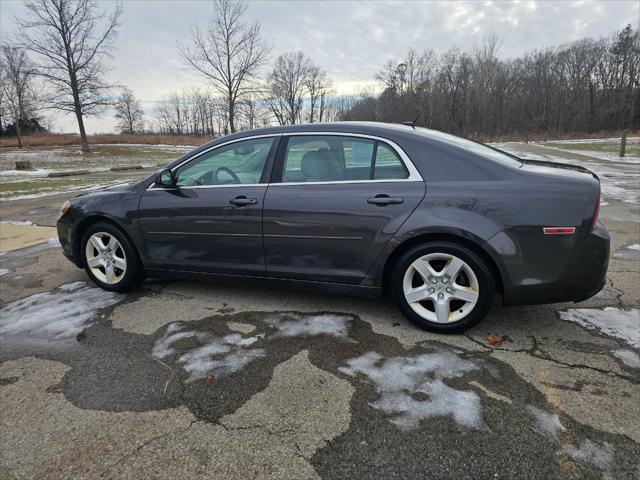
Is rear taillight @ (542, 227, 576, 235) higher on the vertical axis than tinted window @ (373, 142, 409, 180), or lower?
lower

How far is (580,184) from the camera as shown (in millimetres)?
2766

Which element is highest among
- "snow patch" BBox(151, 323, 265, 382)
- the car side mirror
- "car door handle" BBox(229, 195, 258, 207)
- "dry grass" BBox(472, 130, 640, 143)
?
"dry grass" BBox(472, 130, 640, 143)

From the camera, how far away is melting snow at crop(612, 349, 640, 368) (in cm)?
262

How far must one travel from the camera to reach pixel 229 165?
369 cm

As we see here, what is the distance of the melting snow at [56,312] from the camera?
332 cm

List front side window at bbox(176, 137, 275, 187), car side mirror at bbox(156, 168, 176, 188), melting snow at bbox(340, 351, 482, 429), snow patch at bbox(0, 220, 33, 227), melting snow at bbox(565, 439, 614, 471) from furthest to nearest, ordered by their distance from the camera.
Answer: snow patch at bbox(0, 220, 33, 227), car side mirror at bbox(156, 168, 176, 188), front side window at bbox(176, 137, 275, 187), melting snow at bbox(340, 351, 482, 429), melting snow at bbox(565, 439, 614, 471)

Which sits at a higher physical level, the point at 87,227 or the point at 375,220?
the point at 375,220

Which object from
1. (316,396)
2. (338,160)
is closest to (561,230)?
(338,160)

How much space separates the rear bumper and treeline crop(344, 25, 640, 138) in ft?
223

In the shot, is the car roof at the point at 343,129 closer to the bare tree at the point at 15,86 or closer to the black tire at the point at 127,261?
the black tire at the point at 127,261

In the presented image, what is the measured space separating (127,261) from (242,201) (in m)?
1.40

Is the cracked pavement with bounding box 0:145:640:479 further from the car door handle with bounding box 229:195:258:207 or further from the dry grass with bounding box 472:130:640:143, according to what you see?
the dry grass with bounding box 472:130:640:143

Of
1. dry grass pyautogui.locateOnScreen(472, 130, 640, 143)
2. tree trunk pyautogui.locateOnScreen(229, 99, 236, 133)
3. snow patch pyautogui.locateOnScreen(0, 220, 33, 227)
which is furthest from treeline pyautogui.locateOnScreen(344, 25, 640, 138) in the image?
snow patch pyautogui.locateOnScreen(0, 220, 33, 227)

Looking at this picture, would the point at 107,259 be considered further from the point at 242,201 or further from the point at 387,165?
the point at 387,165
